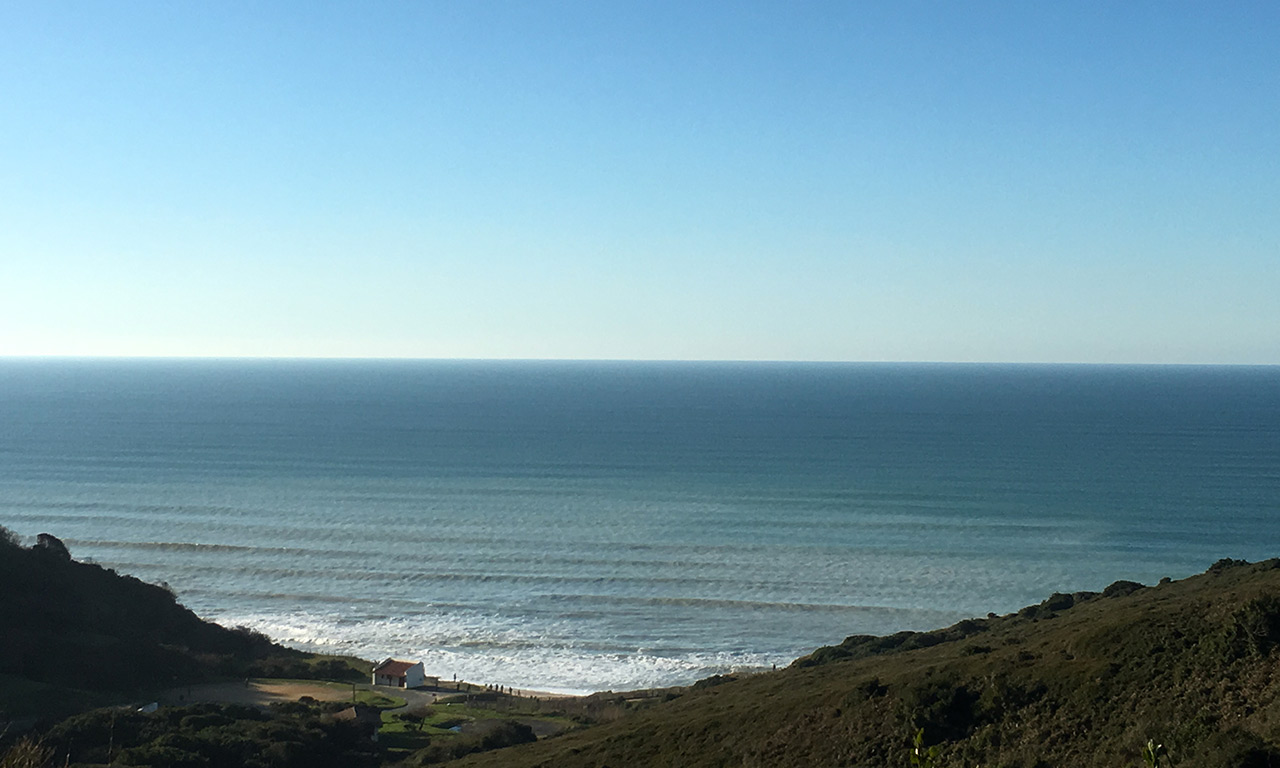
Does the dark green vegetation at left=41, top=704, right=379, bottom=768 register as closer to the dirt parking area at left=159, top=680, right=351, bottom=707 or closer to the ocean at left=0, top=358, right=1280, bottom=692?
the dirt parking area at left=159, top=680, right=351, bottom=707

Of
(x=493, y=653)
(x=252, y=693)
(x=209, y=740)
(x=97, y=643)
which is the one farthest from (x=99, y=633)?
(x=493, y=653)

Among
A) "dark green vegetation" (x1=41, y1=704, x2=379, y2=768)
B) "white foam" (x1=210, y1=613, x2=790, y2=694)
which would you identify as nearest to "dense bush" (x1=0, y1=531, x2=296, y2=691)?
"white foam" (x1=210, y1=613, x2=790, y2=694)

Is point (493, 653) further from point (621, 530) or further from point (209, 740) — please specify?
point (621, 530)

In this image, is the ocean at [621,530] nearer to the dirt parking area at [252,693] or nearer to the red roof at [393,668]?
the red roof at [393,668]

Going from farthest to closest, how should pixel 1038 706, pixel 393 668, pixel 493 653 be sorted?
pixel 493 653 → pixel 393 668 → pixel 1038 706

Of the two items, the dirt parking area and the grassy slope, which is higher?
the grassy slope

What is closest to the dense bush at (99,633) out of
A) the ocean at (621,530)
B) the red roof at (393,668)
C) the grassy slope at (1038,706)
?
the ocean at (621,530)
